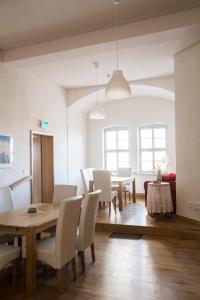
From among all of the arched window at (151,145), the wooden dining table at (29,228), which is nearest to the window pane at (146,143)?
the arched window at (151,145)

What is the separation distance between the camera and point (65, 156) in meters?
7.38

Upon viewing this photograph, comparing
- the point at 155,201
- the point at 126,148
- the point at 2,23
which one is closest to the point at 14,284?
the point at 155,201

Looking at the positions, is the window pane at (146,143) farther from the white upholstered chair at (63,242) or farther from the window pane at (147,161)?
the white upholstered chair at (63,242)

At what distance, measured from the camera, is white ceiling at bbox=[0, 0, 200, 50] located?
3.42m

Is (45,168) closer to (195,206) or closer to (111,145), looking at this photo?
(111,145)

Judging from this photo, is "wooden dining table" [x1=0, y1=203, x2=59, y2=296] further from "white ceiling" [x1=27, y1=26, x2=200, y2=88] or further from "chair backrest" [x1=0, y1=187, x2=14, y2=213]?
"white ceiling" [x1=27, y1=26, x2=200, y2=88]

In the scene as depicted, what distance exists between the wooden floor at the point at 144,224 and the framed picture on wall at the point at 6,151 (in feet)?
7.03

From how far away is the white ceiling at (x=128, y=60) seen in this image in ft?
13.4

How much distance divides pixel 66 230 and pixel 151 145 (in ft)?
19.3

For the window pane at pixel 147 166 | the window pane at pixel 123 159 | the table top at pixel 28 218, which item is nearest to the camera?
the table top at pixel 28 218

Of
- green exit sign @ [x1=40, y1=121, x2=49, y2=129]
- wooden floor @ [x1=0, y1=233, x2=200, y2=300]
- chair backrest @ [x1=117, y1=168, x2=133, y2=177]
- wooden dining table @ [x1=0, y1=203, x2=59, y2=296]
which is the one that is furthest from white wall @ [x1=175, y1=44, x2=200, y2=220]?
green exit sign @ [x1=40, y1=121, x2=49, y2=129]

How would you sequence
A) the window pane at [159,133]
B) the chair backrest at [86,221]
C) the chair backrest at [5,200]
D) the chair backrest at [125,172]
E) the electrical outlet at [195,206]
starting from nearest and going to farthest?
the chair backrest at [86,221] < the chair backrest at [5,200] < the electrical outlet at [195,206] < the chair backrest at [125,172] < the window pane at [159,133]

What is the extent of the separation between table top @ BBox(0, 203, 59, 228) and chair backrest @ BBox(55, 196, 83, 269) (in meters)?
0.29

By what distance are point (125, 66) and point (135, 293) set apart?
454cm
